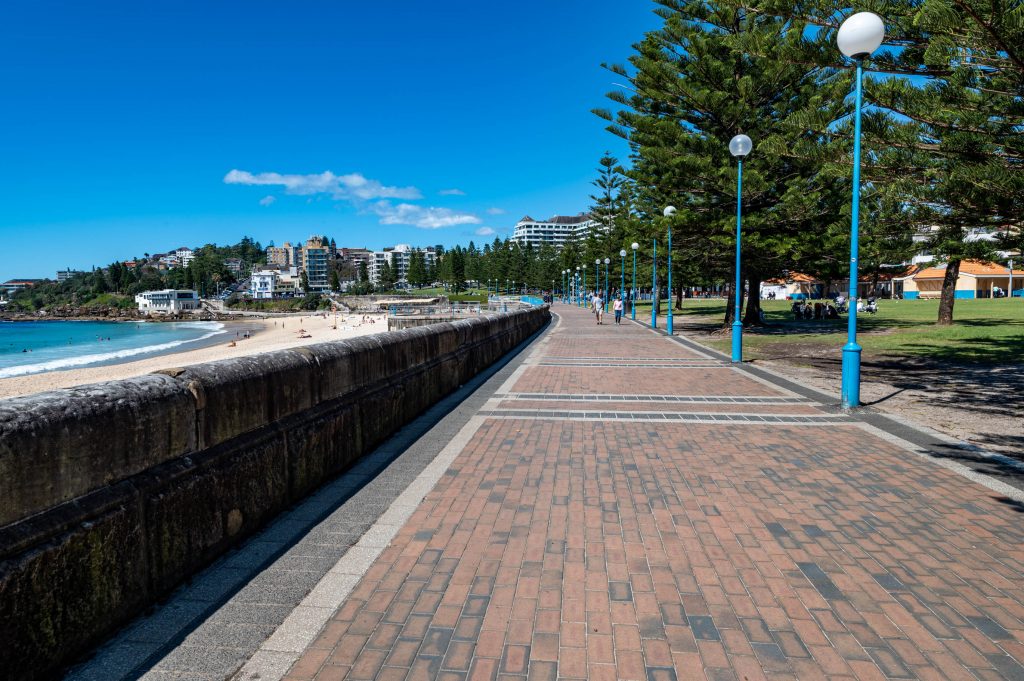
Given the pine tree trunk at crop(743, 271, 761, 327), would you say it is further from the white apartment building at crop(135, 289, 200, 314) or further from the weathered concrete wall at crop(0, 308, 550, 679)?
the white apartment building at crop(135, 289, 200, 314)

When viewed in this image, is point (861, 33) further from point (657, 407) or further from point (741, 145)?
point (741, 145)

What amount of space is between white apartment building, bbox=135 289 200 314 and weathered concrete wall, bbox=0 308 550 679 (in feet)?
508

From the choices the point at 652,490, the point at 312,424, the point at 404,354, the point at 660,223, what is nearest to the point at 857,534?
the point at 652,490

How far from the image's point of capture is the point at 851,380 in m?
8.39

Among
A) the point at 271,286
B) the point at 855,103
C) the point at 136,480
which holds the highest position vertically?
the point at 855,103

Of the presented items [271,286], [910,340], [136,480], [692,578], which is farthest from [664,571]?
[271,286]

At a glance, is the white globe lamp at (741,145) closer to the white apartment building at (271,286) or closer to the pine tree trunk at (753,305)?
the pine tree trunk at (753,305)

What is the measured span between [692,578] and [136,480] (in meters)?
2.95

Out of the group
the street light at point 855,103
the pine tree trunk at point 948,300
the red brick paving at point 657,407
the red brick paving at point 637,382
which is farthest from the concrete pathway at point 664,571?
the pine tree trunk at point 948,300

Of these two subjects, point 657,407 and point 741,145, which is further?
point 741,145

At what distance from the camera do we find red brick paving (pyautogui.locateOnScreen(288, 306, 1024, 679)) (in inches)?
108

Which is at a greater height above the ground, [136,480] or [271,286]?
[271,286]

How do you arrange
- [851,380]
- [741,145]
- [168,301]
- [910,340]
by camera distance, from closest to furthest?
[851,380] < [741,145] < [910,340] < [168,301]

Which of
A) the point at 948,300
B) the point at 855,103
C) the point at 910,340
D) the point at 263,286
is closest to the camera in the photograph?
the point at 855,103
